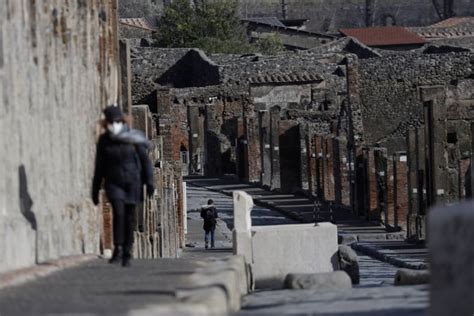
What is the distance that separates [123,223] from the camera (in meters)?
16.8

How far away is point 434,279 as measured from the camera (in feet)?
35.5

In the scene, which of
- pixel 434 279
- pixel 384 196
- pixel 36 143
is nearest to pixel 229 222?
pixel 384 196

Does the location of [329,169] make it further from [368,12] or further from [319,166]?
[368,12]

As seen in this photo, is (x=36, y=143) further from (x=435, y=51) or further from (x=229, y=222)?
(x=435, y=51)

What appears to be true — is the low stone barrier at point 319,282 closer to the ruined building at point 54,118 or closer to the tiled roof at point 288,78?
the ruined building at point 54,118

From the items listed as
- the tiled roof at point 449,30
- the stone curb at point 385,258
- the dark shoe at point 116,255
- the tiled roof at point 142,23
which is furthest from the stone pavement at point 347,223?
the tiled roof at point 142,23

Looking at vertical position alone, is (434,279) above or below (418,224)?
above

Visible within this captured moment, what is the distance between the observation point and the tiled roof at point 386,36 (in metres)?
106

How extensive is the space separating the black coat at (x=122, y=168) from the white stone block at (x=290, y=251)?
3.95 metres

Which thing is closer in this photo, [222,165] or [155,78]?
[222,165]

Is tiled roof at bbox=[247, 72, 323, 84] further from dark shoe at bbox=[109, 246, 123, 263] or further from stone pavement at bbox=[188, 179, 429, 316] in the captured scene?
dark shoe at bbox=[109, 246, 123, 263]

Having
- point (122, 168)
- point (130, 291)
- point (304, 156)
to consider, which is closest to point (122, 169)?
point (122, 168)

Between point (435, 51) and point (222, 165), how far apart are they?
53.3 ft

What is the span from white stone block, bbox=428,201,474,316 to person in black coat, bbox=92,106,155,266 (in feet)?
19.7
